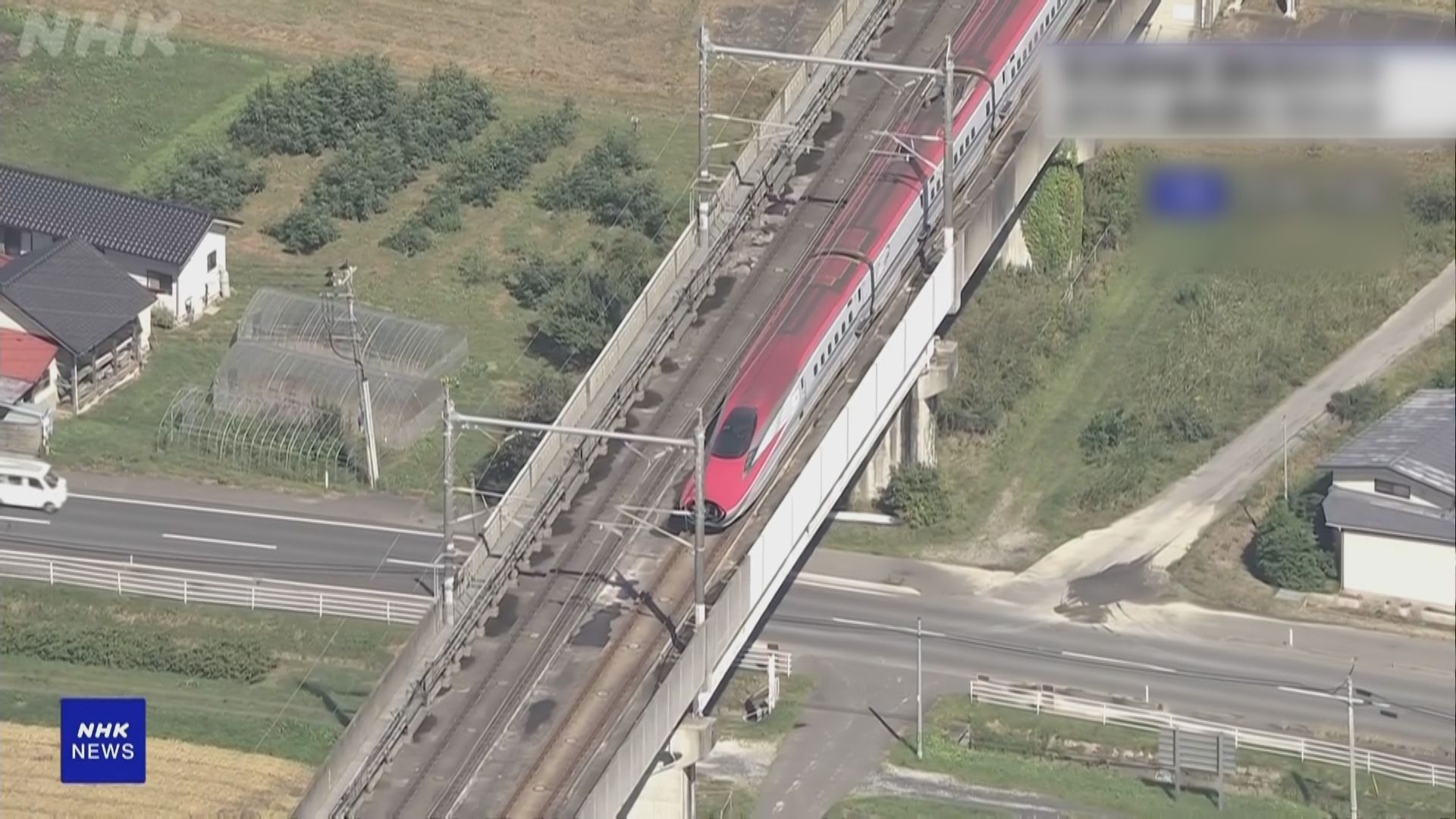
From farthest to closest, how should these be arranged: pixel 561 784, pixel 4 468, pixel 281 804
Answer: pixel 4 468
pixel 281 804
pixel 561 784

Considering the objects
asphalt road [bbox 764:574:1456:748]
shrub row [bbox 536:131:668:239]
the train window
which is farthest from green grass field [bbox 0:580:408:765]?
shrub row [bbox 536:131:668:239]

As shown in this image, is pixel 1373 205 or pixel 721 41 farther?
pixel 721 41

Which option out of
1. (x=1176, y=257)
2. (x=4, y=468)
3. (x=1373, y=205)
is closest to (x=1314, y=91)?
(x=1373, y=205)

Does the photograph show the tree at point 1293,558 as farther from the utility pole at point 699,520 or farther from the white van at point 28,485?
the white van at point 28,485

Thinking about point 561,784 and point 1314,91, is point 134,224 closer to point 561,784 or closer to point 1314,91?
point 561,784

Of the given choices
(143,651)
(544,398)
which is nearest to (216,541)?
(143,651)

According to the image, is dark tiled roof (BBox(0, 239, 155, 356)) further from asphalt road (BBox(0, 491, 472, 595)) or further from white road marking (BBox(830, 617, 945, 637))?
white road marking (BBox(830, 617, 945, 637))
